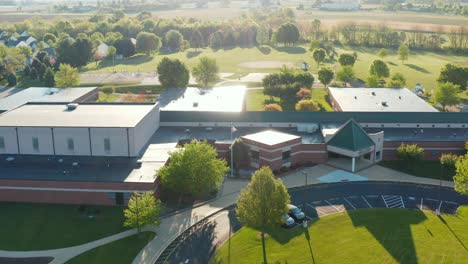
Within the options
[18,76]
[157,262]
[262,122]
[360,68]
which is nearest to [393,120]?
[262,122]

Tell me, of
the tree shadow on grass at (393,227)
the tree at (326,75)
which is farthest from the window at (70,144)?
the tree at (326,75)

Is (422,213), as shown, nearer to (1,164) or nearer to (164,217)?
(164,217)

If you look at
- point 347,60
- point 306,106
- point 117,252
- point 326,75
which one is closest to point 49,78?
point 306,106

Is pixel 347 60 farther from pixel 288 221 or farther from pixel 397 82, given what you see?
pixel 288 221

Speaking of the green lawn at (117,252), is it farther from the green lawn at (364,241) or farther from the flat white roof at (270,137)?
the flat white roof at (270,137)

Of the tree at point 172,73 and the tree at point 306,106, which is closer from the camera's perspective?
the tree at point 306,106
